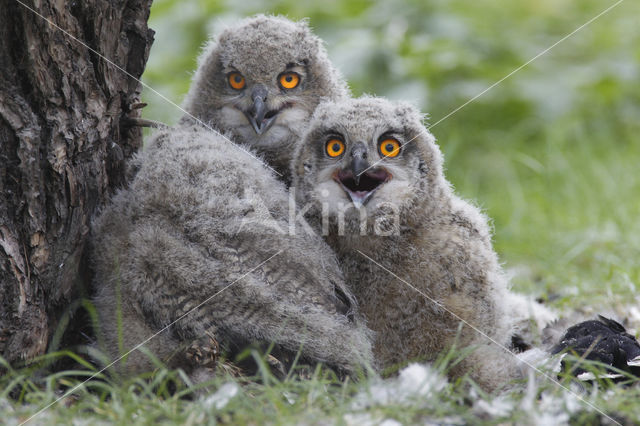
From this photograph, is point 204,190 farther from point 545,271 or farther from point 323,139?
point 545,271

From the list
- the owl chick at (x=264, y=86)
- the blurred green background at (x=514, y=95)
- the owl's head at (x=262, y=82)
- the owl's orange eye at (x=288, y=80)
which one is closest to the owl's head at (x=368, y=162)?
the owl chick at (x=264, y=86)

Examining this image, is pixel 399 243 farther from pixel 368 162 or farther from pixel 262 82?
pixel 262 82

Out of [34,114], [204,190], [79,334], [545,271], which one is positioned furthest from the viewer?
[545,271]

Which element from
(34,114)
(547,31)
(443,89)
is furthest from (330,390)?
(547,31)

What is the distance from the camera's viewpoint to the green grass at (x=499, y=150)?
281 centimetres

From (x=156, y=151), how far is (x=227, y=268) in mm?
804

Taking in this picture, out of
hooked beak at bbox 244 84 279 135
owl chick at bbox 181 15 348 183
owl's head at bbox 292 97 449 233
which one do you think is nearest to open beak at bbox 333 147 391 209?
owl's head at bbox 292 97 449 233

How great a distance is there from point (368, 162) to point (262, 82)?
126cm

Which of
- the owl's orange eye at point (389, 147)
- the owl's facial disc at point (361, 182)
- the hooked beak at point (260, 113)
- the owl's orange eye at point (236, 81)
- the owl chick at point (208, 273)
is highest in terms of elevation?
the owl's orange eye at point (236, 81)

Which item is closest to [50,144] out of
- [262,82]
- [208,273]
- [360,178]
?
[208,273]

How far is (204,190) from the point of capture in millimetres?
3395

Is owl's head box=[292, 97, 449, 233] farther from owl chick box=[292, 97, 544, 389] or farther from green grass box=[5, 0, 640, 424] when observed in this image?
green grass box=[5, 0, 640, 424]

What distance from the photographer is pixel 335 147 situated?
379 cm

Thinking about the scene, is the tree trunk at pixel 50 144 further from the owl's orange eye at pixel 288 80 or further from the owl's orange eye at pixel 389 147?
the owl's orange eye at pixel 389 147
